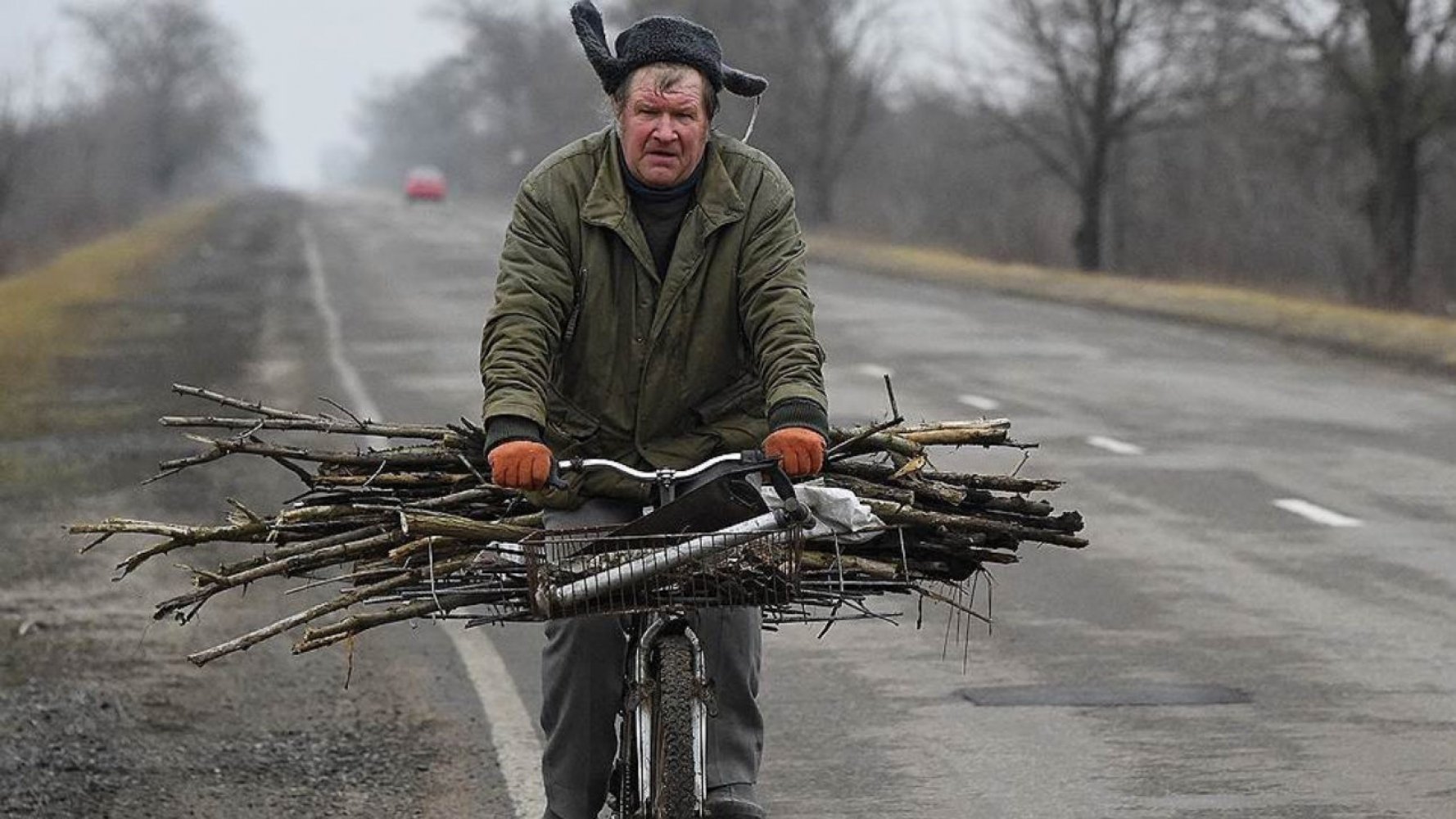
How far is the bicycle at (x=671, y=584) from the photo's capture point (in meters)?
4.66

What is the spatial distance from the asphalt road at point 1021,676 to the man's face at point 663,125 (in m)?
2.33

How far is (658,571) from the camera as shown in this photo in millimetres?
4633

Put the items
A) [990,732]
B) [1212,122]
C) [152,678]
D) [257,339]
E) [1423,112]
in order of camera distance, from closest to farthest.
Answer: [990,732], [152,678], [257,339], [1423,112], [1212,122]

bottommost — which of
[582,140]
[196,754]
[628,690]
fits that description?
[196,754]

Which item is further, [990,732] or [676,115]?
[990,732]

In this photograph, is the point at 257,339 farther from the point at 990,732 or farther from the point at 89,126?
the point at 89,126

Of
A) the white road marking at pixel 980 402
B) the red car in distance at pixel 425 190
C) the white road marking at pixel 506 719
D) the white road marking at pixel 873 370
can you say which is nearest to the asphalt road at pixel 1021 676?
the white road marking at pixel 506 719

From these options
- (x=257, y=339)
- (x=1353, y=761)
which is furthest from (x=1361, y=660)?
(x=257, y=339)

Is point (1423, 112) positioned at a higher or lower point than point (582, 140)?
higher

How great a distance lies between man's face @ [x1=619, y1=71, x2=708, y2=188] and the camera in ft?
17.1

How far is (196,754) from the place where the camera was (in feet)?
25.7

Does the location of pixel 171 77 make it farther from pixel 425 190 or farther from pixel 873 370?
pixel 873 370

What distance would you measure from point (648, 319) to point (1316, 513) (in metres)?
8.59

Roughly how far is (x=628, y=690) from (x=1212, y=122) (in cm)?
4580
